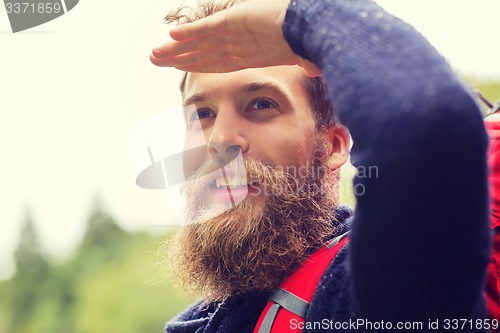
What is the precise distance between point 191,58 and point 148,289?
27607 millimetres

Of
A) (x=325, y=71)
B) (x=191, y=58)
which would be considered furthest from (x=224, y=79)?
(x=325, y=71)

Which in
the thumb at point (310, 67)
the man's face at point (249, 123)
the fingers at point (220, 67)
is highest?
the thumb at point (310, 67)

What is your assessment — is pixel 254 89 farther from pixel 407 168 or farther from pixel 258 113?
pixel 407 168

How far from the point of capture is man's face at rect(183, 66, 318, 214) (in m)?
1.79

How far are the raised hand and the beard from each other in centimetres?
42

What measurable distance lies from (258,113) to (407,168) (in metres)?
0.89

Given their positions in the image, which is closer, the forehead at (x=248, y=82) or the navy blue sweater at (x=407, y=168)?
the navy blue sweater at (x=407, y=168)

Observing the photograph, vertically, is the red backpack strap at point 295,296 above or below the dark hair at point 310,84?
below

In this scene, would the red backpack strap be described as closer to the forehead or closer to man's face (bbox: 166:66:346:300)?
man's face (bbox: 166:66:346:300)

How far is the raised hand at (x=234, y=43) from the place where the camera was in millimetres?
1292

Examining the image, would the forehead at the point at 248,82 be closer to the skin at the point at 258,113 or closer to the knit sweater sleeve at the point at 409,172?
the skin at the point at 258,113

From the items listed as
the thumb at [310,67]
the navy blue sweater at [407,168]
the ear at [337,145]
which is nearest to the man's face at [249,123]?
the ear at [337,145]

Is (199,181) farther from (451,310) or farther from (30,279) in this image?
(30,279)

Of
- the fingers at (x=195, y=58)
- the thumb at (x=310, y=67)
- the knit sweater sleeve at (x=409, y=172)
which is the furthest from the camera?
the fingers at (x=195, y=58)
